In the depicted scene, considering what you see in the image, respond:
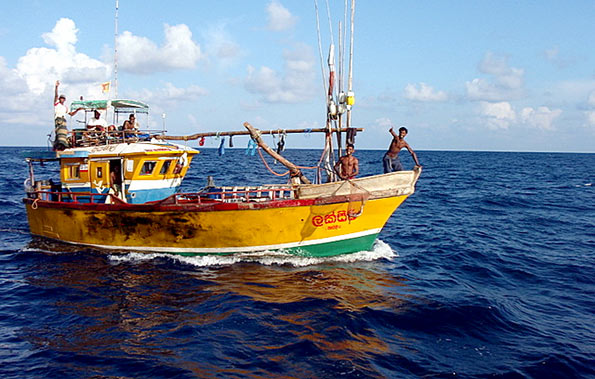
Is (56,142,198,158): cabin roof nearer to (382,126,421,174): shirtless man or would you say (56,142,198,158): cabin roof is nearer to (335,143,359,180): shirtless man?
(335,143,359,180): shirtless man

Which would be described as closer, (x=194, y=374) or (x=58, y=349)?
(x=194, y=374)

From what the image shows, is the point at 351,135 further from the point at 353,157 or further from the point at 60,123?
the point at 60,123

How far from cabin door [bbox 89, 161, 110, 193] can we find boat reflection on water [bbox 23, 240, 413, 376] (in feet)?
8.44

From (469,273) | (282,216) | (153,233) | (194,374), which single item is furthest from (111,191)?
(469,273)

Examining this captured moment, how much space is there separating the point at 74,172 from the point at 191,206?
5.65 metres

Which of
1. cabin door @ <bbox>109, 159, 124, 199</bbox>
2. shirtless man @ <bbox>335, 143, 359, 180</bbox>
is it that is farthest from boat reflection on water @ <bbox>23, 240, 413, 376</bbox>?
shirtless man @ <bbox>335, 143, 359, 180</bbox>

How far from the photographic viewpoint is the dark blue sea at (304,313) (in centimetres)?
703

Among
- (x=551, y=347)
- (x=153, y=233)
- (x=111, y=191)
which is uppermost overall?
(x=111, y=191)

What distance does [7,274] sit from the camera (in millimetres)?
11805

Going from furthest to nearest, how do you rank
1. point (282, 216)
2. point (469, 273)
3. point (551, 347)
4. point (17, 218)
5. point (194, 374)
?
point (17, 218), point (469, 273), point (282, 216), point (551, 347), point (194, 374)

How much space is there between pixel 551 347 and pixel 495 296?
2.60 m

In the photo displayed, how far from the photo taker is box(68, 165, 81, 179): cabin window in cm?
1424

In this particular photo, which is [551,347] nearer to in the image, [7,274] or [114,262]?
[114,262]

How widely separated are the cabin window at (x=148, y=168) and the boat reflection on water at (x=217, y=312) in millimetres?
3060
